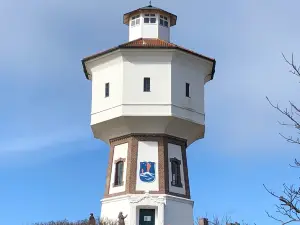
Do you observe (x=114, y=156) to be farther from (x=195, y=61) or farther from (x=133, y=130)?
(x=195, y=61)

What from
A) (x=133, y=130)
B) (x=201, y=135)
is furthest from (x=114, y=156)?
(x=201, y=135)

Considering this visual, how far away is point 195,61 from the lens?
2575 centimetres

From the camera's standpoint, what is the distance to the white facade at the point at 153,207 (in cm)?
2411

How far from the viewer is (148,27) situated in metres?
27.3

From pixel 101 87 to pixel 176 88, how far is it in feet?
10.7

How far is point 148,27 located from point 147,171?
682 cm

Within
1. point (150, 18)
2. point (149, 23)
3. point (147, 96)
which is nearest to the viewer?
point (147, 96)

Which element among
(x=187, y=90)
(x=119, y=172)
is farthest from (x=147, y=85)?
(x=119, y=172)

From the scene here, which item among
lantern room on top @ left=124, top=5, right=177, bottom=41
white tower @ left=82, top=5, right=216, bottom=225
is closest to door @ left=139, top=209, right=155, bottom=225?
white tower @ left=82, top=5, right=216, bottom=225

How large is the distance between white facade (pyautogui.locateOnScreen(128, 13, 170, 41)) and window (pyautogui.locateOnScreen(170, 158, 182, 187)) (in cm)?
578

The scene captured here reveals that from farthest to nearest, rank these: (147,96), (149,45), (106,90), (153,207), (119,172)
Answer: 1. (106,90)
2. (119,172)
3. (149,45)
4. (147,96)
5. (153,207)

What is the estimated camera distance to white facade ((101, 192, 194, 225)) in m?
24.1

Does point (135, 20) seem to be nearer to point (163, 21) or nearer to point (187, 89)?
point (163, 21)

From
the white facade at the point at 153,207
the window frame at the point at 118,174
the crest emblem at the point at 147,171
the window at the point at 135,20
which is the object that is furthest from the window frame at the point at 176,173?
the window at the point at 135,20
